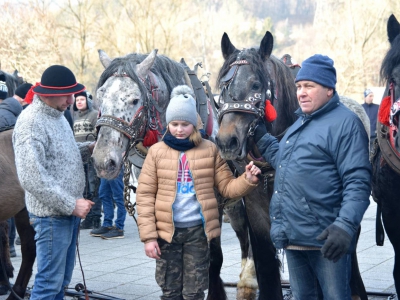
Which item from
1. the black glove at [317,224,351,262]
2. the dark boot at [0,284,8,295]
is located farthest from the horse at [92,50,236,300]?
the dark boot at [0,284,8,295]

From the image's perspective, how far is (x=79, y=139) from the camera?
9.59 m

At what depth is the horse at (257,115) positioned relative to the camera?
407 centimetres

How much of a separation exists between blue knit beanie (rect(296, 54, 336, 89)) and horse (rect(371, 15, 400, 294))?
1.35ft

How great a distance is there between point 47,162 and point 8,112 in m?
2.18

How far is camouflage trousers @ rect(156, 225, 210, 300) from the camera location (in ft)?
13.6

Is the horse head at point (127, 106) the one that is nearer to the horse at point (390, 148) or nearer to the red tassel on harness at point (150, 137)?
the red tassel on harness at point (150, 137)

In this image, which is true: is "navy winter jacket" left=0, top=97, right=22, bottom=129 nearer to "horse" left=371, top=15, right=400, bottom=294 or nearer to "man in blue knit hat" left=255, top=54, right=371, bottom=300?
"man in blue knit hat" left=255, top=54, right=371, bottom=300

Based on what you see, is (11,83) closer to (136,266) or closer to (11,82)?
(11,82)

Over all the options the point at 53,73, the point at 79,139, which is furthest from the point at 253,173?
the point at 79,139

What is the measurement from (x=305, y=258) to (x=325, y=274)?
0.19 metres

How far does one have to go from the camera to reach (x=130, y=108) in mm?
4465

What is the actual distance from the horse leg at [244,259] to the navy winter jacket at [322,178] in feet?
6.27

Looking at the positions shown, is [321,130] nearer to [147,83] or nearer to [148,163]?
[148,163]

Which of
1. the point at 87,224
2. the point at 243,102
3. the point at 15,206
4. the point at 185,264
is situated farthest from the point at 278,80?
the point at 87,224
